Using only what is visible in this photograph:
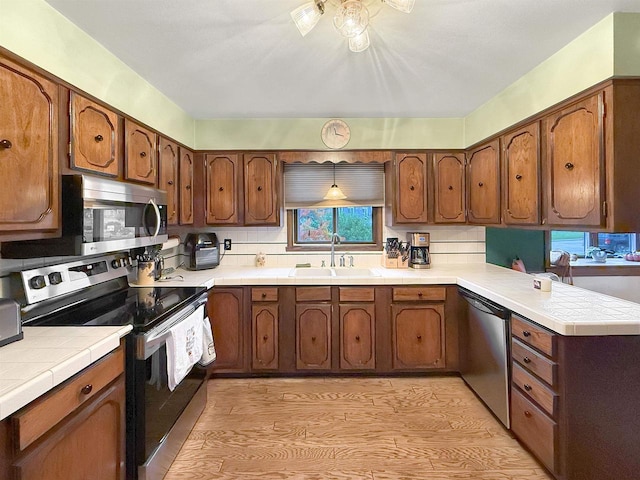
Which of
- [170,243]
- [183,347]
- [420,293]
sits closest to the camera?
[183,347]

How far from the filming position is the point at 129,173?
2195 millimetres

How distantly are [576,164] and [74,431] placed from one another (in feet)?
8.52

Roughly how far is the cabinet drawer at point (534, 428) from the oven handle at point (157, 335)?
77.7 inches

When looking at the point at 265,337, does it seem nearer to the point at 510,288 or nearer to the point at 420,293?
the point at 420,293

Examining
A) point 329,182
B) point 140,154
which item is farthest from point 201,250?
point 329,182

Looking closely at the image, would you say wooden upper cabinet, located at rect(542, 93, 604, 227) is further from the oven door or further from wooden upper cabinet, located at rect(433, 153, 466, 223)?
the oven door

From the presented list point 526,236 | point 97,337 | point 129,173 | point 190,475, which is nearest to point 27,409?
point 97,337

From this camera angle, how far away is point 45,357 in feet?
3.97

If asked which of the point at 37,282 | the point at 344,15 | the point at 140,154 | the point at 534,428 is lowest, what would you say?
the point at 534,428

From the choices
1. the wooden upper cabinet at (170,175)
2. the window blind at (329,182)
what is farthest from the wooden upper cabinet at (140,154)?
the window blind at (329,182)

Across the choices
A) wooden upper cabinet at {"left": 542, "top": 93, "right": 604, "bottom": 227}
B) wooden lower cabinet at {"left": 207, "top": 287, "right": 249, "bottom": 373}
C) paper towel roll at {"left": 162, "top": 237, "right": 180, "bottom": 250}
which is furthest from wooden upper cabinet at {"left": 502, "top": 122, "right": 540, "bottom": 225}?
paper towel roll at {"left": 162, "top": 237, "right": 180, "bottom": 250}

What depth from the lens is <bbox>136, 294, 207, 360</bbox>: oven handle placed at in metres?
1.58

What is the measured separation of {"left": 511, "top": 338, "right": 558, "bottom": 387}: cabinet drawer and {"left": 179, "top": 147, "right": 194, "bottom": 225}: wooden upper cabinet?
2.63 metres

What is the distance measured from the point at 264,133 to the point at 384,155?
1157 mm
